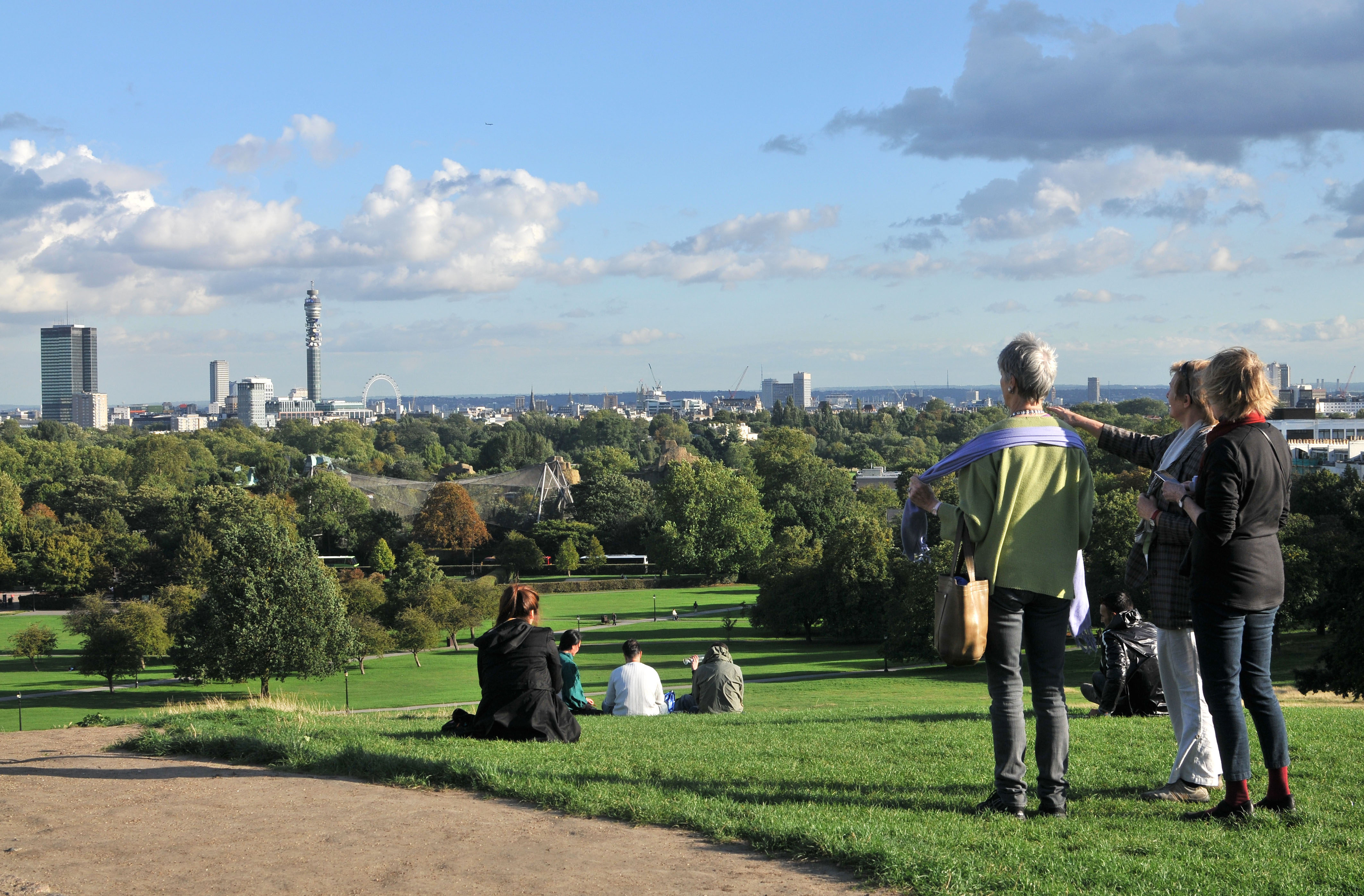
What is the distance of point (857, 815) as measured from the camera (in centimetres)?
563

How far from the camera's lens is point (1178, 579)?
5992 mm

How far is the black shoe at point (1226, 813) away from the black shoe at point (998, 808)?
78 cm

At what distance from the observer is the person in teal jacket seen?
10.7 m

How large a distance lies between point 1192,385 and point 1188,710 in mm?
1756

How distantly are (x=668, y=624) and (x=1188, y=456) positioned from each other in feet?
159

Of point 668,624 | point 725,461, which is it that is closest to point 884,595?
point 668,624

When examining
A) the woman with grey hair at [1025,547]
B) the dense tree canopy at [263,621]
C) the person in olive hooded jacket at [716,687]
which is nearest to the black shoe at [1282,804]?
the woman with grey hair at [1025,547]

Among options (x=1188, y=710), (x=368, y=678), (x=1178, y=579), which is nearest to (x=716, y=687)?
(x=1188, y=710)

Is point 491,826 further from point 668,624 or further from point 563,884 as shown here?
point 668,624

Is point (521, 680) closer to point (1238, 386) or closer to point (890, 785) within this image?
point (890, 785)

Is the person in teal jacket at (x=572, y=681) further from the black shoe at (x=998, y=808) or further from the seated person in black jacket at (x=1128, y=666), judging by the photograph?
the black shoe at (x=998, y=808)

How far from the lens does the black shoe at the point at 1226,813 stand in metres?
5.42

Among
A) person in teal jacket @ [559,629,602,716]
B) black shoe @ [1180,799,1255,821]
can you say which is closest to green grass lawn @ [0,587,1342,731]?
person in teal jacket @ [559,629,602,716]

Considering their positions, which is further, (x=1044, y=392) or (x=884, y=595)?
(x=884, y=595)
